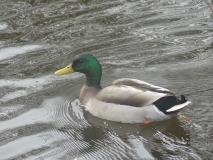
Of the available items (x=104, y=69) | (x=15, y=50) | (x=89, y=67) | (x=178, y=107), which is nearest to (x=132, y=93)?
(x=178, y=107)

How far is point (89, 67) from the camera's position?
7438 mm

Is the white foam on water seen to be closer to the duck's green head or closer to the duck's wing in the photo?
the duck's green head

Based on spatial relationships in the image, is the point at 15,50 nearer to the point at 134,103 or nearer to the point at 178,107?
the point at 134,103

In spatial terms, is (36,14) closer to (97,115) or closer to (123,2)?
(123,2)

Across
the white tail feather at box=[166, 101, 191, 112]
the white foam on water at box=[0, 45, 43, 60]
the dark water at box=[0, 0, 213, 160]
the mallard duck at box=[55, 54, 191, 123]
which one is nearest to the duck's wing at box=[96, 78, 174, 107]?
the mallard duck at box=[55, 54, 191, 123]

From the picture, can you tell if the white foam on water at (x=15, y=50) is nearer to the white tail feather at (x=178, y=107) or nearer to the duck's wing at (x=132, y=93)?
the duck's wing at (x=132, y=93)

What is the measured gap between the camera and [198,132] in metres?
6.12

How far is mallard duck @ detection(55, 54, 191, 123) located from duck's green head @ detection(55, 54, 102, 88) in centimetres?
26

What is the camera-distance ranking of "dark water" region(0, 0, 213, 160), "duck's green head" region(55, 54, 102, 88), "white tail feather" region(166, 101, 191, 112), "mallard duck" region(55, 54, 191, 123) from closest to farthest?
"dark water" region(0, 0, 213, 160) → "white tail feather" region(166, 101, 191, 112) → "mallard duck" region(55, 54, 191, 123) → "duck's green head" region(55, 54, 102, 88)

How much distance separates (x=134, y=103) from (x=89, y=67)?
1.11 m

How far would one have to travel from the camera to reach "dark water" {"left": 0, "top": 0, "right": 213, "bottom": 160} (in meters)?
6.13

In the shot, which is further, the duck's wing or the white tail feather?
the duck's wing

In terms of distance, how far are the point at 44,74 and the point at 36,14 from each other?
332 centimetres

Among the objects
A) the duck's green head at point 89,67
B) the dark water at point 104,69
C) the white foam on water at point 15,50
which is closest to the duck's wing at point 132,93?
the dark water at point 104,69
